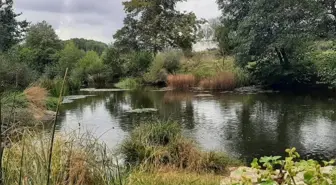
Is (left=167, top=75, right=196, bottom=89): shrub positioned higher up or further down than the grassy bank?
higher up

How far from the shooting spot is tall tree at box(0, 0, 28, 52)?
1778 cm

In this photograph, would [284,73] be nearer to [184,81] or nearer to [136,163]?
[184,81]

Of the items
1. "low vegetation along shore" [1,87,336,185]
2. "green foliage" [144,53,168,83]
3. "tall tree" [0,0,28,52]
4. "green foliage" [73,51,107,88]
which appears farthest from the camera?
"green foliage" [73,51,107,88]

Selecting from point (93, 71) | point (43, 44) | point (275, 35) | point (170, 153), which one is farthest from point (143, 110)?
point (43, 44)

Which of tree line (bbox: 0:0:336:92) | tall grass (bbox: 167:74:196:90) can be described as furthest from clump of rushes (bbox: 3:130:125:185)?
tall grass (bbox: 167:74:196:90)

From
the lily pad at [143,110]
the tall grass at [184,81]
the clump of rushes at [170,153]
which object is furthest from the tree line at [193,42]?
the lily pad at [143,110]

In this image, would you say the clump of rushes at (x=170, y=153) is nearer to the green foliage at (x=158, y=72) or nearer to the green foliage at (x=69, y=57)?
the green foliage at (x=158, y=72)

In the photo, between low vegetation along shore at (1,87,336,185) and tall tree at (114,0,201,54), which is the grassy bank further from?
tall tree at (114,0,201,54)

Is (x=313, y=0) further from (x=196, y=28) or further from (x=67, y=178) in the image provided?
(x=196, y=28)

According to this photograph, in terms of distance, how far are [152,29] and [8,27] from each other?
14075 millimetres

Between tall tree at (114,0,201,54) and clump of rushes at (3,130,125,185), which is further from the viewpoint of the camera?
tall tree at (114,0,201,54)

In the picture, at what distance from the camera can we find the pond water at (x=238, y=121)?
7.35m

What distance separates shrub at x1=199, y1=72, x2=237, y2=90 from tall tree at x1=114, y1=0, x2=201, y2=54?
1123 centimetres

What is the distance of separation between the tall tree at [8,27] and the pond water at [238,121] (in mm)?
5002
